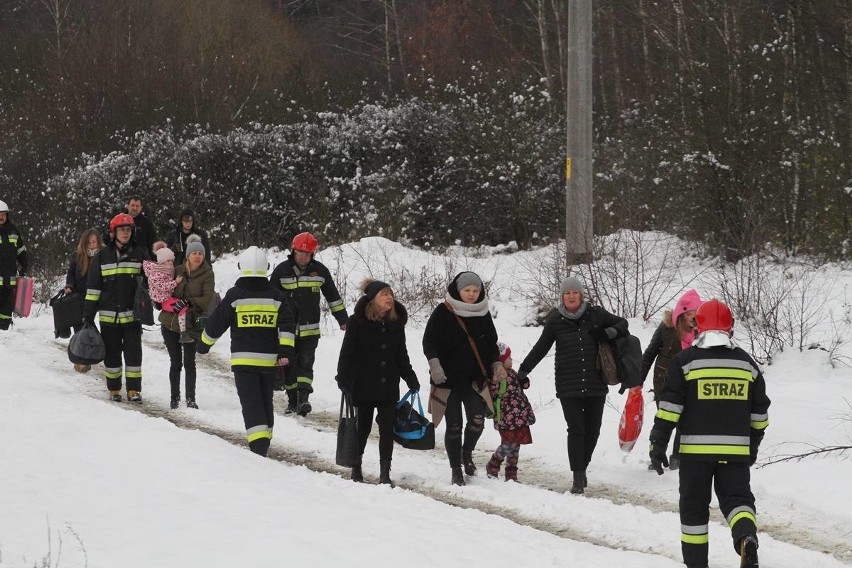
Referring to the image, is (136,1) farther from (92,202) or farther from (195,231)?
(195,231)

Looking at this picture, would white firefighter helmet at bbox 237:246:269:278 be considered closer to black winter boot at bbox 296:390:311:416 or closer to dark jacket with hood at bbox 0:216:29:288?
black winter boot at bbox 296:390:311:416

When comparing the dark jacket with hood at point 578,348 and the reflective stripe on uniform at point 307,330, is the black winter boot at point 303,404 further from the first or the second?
the dark jacket with hood at point 578,348

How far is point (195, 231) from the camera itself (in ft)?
52.3

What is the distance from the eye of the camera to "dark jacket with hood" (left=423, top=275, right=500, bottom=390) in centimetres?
940

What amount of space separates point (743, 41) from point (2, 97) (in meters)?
23.7

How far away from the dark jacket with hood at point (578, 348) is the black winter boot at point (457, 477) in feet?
3.46

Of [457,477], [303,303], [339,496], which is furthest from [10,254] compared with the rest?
[339,496]

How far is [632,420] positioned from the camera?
982 cm

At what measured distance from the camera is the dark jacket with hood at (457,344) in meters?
9.40

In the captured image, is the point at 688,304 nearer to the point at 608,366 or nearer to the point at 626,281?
the point at 608,366

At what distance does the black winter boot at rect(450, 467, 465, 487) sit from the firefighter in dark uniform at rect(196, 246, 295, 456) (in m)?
1.68

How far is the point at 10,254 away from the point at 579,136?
300 inches

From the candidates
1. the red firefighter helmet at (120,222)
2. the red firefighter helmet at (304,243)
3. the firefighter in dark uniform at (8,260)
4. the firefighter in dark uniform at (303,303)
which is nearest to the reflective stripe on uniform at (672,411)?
the firefighter in dark uniform at (303,303)

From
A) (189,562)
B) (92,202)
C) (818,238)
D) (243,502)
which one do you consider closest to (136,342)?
(243,502)
